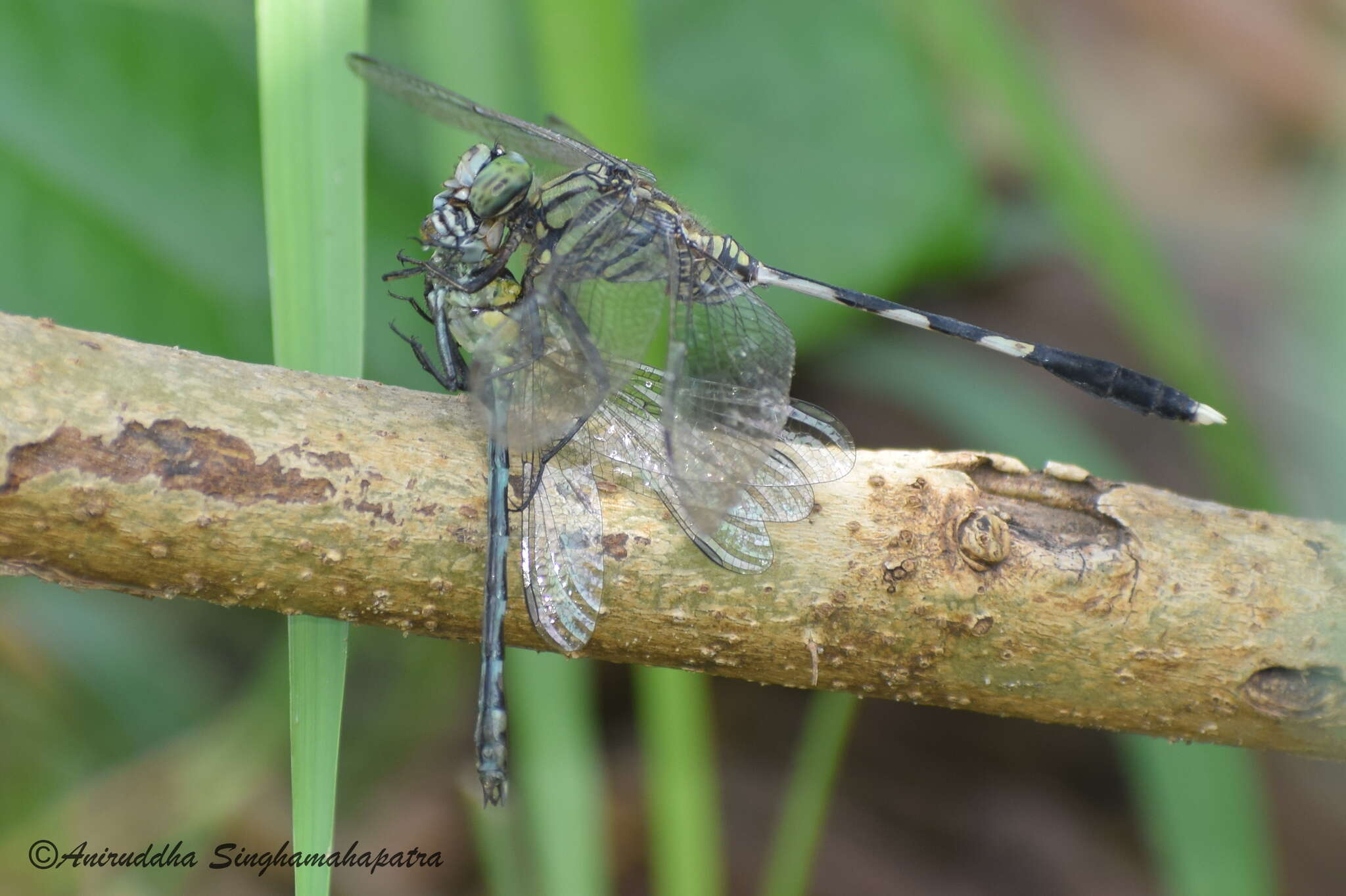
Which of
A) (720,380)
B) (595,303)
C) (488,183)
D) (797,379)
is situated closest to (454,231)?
(488,183)

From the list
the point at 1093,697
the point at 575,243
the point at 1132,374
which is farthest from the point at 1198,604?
the point at 575,243

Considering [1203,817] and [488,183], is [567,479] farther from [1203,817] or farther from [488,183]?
[1203,817]

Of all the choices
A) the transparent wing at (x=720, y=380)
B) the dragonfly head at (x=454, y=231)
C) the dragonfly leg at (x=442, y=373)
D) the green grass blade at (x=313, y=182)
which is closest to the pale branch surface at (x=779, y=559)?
the green grass blade at (x=313, y=182)

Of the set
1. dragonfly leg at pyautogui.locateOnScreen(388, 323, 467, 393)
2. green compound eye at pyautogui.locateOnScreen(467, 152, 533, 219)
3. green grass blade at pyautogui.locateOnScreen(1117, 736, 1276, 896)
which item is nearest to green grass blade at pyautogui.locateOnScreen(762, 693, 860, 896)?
dragonfly leg at pyautogui.locateOnScreen(388, 323, 467, 393)

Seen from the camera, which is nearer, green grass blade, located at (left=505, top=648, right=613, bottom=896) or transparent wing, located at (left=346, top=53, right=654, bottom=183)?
transparent wing, located at (left=346, top=53, right=654, bottom=183)

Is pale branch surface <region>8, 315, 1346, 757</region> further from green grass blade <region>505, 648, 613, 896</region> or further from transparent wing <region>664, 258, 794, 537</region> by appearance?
green grass blade <region>505, 648, 613, 896</region>

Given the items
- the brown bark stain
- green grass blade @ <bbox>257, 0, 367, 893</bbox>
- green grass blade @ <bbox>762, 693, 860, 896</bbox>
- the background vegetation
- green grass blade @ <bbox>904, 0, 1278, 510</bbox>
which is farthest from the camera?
the background vegetation

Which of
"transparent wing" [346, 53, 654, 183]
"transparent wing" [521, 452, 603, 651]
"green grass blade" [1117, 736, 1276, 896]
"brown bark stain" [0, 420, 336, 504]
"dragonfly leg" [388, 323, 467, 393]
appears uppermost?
"transparent wing" [346, 53, 654, 183]

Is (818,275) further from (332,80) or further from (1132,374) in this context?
(332,80)
